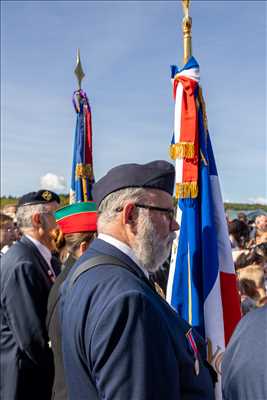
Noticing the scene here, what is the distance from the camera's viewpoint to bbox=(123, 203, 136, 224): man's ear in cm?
179

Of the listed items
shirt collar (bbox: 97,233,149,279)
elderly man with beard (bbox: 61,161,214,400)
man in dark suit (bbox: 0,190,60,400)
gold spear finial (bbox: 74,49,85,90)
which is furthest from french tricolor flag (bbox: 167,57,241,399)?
gold spear finial (bbox: 74,49,85,90)

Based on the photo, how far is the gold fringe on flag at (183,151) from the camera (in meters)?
3.26

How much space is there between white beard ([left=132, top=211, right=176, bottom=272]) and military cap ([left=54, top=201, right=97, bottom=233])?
102cm

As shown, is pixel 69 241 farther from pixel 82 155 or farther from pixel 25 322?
pixel 82 155

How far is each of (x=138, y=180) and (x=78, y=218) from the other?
3.75ft

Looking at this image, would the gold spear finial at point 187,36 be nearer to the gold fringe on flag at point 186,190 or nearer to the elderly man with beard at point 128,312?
the gold fringe on flag at point 186,190

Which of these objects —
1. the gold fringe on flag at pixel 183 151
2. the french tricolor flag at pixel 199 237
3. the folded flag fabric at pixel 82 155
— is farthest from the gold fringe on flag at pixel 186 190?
the folded flag fabric at pixel 82 155

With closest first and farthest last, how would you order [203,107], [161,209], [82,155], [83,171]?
[161,209] → [203,107] → [83,171] → [82,155]

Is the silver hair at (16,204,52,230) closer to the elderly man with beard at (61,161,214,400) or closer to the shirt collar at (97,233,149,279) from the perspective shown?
the elderly man with beard at (61,161,214,400)

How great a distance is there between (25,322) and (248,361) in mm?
2098

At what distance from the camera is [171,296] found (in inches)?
122

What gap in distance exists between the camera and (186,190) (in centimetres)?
324

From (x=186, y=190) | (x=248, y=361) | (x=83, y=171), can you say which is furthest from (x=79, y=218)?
(x=83, y=171)

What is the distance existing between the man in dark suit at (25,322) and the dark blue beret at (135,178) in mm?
1563
